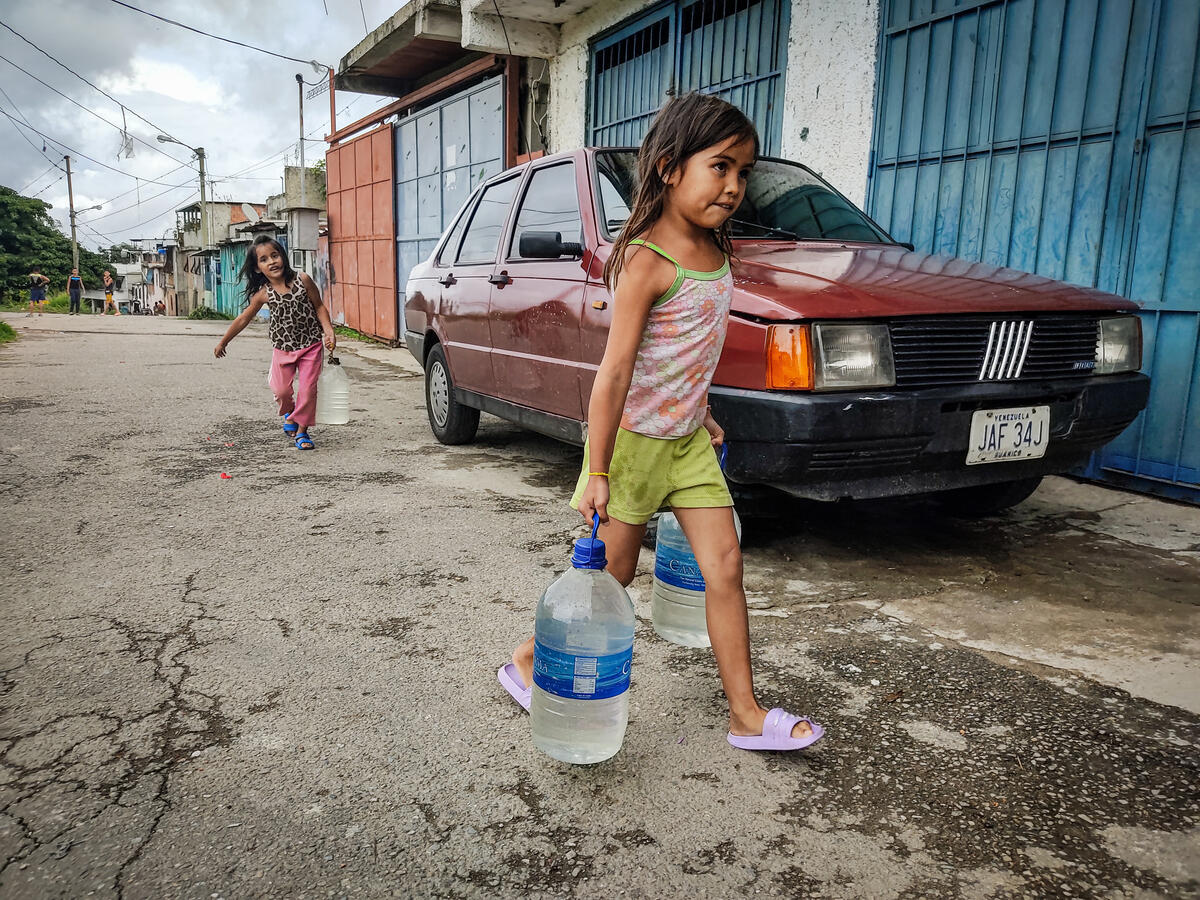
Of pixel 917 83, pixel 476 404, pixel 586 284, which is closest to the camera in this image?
pixel 586 284

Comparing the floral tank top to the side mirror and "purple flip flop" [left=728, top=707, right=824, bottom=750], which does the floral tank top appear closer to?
"purple flip flop" [left=728, top=707, right=824, bottom=750]

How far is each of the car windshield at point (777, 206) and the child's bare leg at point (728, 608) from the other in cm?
202

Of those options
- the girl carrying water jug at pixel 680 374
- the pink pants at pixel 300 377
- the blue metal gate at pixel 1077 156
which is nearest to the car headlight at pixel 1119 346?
the blue metal gate at pixel 1077 156

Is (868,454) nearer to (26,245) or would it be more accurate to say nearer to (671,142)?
(671,142)

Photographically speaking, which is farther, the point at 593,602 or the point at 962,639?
the point at 962,639

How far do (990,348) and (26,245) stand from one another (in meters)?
60.1

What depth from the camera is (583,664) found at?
193cm

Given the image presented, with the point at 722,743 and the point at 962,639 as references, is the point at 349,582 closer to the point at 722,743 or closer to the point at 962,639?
the point at 722,743

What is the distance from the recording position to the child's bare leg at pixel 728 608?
2057mm

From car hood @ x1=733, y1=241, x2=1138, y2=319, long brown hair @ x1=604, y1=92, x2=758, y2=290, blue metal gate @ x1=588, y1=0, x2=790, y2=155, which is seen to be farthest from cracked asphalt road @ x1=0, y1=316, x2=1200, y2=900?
blue metal gate @ x1=588, y1=0, x2=790, y2=155

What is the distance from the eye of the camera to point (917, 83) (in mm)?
5754

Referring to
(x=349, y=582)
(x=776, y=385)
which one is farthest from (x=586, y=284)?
(x=349, y=582)

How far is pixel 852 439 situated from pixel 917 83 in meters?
3.92

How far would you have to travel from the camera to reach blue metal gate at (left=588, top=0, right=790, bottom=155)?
7.08 metres
